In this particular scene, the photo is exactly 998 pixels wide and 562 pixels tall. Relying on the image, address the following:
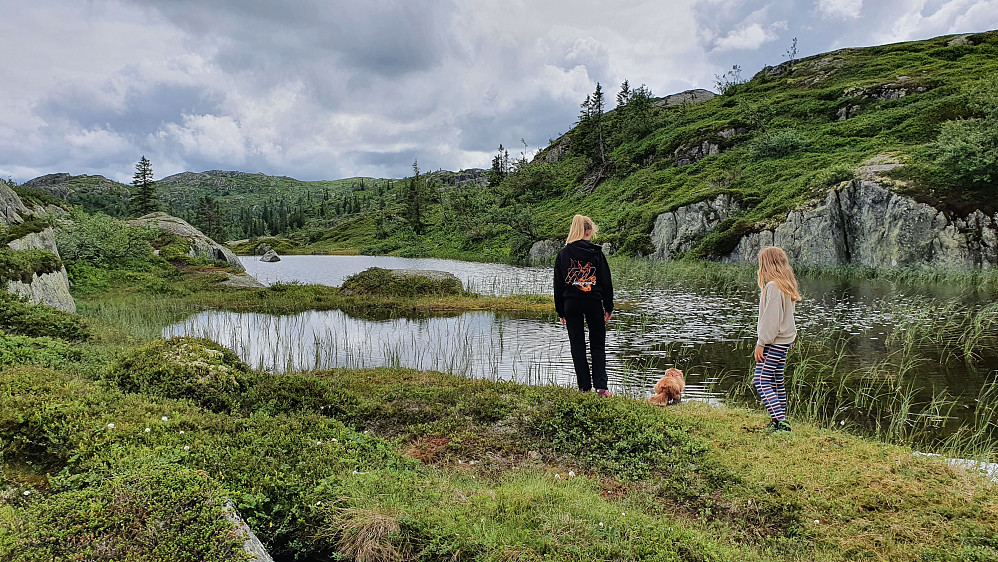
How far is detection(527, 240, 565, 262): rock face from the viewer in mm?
55031

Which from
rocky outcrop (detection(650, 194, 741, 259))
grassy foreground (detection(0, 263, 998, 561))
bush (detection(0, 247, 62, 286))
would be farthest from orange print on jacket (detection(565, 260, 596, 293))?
rocky outcrop (detection(650, 194, 741, 259))

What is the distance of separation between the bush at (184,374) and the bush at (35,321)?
5.37 meters

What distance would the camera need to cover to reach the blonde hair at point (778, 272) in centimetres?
748

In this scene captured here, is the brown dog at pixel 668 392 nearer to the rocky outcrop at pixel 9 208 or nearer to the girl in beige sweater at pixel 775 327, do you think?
the girl in beige sweater at pixel 775 327

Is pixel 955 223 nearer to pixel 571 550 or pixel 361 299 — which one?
pixel 361 299

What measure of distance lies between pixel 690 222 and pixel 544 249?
17509 mm

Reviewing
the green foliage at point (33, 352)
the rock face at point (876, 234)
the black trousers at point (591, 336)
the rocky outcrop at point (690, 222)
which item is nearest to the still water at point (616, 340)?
the black trousers at point (591, 336)

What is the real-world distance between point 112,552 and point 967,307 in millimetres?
24107

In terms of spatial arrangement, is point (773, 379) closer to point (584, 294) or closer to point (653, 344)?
point (584, 294)

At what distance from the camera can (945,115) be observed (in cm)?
4016

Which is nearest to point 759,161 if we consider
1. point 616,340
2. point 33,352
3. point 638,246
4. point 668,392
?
point 638,246

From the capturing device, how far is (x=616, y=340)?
16.6 m

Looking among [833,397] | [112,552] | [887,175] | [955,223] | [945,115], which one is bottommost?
[833,397]

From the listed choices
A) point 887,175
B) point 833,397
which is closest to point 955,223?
point 887,175
